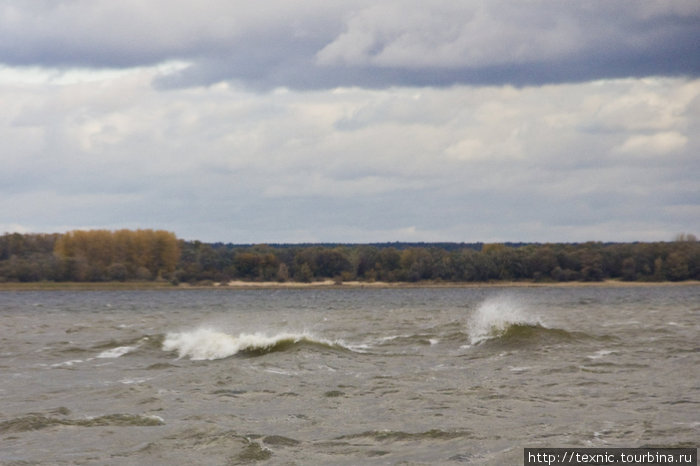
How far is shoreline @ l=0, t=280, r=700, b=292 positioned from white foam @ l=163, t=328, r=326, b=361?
5136 inches

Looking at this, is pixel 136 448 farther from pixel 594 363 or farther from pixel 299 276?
pixel 299 276

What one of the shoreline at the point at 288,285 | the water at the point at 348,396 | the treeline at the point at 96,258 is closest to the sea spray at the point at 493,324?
the water at the point at 348,396

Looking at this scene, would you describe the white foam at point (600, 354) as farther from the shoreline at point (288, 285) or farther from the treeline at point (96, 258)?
the treeline at point (96, 258)

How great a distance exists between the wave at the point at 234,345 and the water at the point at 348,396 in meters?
0.09

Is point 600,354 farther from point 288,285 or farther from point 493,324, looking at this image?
point 288,285

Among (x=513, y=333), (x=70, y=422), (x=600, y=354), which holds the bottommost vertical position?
Result: (x=70, y=422)

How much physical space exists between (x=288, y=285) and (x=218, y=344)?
140376 mm

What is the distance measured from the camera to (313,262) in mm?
177750

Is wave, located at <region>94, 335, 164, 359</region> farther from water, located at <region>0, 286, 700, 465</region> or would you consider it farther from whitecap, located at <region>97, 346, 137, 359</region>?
water, located at <region>0, 286, 700, 465</region>

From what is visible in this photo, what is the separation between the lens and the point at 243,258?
594ft

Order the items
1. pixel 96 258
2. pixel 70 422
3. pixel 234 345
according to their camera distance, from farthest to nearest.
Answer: pixel 96 258 < pixel 234 345 < pixel 70 422

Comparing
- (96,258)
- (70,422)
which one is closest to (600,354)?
(70,422)

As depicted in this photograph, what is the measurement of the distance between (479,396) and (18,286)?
155 metres

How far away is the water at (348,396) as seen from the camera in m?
14.8
